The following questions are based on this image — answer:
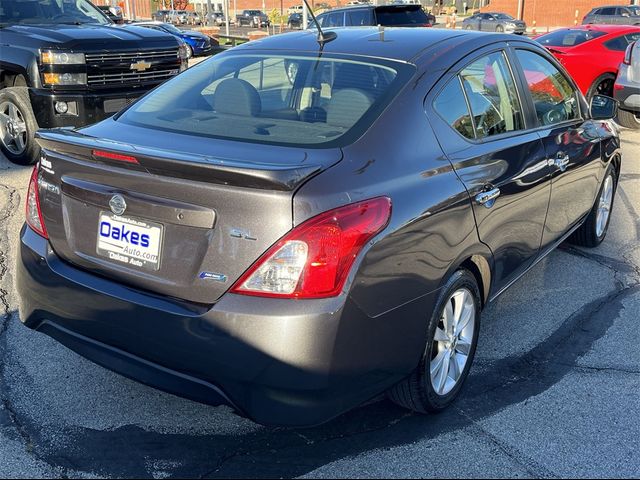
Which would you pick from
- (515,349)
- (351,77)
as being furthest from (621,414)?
(351,77)

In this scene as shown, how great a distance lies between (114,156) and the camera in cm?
264

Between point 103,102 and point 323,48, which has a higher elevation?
point 323,48

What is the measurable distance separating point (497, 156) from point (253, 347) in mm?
1701

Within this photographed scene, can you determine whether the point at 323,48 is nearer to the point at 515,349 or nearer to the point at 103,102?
the point at 515,349

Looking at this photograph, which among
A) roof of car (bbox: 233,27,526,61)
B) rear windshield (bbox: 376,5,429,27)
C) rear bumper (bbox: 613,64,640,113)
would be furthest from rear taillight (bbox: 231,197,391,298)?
rear windshield (bbox: 376,5,429,27)

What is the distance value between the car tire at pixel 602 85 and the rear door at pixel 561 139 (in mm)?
7932

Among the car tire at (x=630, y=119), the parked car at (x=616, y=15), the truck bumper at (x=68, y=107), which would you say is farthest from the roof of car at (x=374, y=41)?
the parked car at (x=616, y=15)

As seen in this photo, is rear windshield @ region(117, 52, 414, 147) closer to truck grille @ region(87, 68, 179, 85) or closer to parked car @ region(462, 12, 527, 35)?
truck grille @ region(87, 68, 179, 85)

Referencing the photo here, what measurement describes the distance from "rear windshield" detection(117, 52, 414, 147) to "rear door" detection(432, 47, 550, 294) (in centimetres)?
34

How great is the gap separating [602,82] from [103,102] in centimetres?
899

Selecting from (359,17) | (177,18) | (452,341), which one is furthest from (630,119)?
(177,18)

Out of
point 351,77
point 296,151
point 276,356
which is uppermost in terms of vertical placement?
point 351,77

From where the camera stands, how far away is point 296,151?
2.71 meters

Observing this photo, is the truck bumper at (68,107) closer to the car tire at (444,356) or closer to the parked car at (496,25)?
the car tire at (444,356)
